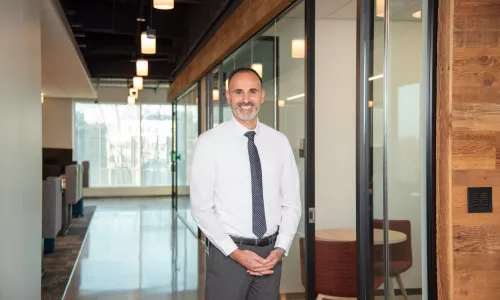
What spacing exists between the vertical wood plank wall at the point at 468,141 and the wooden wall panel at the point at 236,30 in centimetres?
206

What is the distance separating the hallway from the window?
4.94m

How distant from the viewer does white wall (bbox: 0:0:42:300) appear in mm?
3357

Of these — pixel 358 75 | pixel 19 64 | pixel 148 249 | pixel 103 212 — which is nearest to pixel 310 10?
pixel 358 75

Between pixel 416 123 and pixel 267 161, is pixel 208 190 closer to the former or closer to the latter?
pixel 267 161

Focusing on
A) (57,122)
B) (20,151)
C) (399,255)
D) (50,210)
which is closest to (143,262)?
(50,210)

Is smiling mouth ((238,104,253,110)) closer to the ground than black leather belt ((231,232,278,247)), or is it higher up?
higher up

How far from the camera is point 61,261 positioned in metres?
7.87

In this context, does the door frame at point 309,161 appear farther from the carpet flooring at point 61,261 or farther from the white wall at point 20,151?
the carpet flooring at point 61,261

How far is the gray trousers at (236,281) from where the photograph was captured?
103 inches

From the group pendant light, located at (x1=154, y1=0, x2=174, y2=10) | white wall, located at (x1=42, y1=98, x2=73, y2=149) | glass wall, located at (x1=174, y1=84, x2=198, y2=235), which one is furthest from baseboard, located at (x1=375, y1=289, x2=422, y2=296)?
white wall, located at (x1=42, y1=98, x2=73, y2=149)

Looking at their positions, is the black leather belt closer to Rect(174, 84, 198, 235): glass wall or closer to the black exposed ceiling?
the black exposed ceiling

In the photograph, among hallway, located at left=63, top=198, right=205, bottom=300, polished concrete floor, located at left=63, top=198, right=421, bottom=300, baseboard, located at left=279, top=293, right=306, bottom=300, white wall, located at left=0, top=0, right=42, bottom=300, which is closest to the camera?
white wall, located at left=0, top=0, right=42, bottom=300

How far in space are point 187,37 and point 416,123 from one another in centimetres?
736

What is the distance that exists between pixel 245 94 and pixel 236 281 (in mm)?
824
